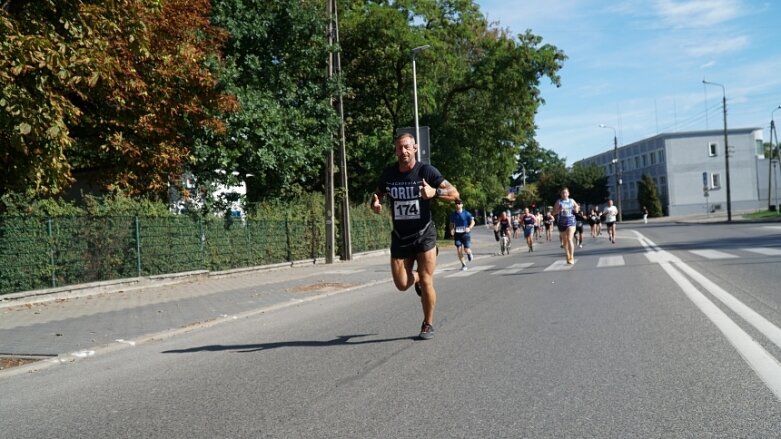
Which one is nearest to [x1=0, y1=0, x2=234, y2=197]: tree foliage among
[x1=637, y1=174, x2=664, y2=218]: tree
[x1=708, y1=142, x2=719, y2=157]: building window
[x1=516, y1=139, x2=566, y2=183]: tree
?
[x1=637, y1=174, x2=664, y2=218]: tree

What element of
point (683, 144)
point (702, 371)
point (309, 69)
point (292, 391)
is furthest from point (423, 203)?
point (683, 144)

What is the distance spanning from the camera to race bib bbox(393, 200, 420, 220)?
7156 millimetres

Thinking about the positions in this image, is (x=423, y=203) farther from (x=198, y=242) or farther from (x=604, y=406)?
(x=198, y=242)

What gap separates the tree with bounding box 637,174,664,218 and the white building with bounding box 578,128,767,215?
3068 millimetres

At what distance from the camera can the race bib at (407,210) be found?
7156mm

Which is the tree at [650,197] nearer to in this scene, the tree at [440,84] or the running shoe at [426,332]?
the tree at [440,84]

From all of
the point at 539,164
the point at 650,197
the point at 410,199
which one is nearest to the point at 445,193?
the point at 410,199

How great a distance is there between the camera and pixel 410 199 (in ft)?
23.5

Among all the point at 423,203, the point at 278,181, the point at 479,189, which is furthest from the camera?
the point at 479,189

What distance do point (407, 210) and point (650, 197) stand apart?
271 feet

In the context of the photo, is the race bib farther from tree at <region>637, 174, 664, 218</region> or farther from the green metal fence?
tree at <region>637, 174, 664, 218</region>

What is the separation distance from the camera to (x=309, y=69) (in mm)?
24594

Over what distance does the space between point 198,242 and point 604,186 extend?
8528cm

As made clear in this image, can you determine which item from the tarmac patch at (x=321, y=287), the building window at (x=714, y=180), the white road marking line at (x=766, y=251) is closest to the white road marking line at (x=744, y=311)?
the white road marking line at (x=766, y=251)
